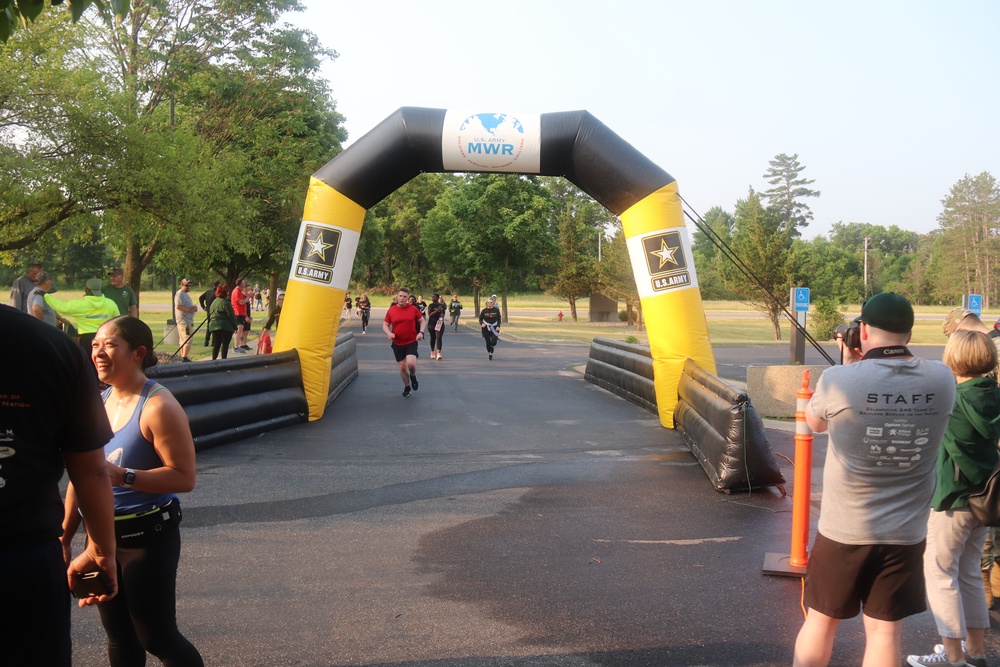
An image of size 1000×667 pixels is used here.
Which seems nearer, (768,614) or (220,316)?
(768,614)

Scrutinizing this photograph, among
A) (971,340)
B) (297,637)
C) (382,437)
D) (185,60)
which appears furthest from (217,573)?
(185,60)

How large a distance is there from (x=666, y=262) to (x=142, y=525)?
32.2ft

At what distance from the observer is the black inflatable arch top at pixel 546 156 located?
12430mm

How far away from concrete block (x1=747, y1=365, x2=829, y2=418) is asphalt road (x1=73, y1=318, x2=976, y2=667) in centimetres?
257

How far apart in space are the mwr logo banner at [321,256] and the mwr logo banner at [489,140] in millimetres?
1962

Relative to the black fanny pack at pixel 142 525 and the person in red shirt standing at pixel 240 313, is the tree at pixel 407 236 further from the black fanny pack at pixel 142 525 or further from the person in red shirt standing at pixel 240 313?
the black fanny pack at pixel 142 525

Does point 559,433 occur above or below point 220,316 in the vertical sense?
below

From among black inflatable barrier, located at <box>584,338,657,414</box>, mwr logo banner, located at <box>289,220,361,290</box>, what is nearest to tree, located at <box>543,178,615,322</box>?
black inflatable barrier, located at <box>584,338,657,414</box>

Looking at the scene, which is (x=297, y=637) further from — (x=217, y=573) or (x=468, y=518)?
(x=468, y=518)

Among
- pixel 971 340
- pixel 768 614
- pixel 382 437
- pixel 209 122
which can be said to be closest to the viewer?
pixel 971 340

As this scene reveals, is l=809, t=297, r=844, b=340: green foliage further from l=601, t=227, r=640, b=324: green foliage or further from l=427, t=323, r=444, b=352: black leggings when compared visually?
l=427, t=323, r=444, b=352: black leggings

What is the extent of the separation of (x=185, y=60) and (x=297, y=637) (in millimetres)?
27385

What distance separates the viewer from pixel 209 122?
31609 mm

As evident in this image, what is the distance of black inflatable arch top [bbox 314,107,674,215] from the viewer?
12.4m
